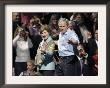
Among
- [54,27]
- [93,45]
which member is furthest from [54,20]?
[93,45]

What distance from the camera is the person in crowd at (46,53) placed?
971 mm

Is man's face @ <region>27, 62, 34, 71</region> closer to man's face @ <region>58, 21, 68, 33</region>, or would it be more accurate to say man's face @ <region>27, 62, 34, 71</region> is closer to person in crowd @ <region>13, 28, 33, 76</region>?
person in crowd @ <region>13, 28, 33, 76</region>

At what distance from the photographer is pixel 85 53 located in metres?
0.97

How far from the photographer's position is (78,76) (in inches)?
38.1

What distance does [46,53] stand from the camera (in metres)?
0.97

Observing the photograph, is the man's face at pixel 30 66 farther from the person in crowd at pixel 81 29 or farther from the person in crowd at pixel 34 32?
the person in crowd at pixel 81 29

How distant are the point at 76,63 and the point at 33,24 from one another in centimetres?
15

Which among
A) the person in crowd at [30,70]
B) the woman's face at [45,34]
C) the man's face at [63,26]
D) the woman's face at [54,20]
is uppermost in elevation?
the woman's face at [54,20]

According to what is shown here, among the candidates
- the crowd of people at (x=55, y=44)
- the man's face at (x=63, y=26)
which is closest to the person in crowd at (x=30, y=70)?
the crowd of people at (x=55, y=44)
